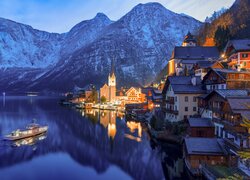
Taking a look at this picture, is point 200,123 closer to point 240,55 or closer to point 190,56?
point 240,55

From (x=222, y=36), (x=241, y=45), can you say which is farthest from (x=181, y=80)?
(x=222, y=36)

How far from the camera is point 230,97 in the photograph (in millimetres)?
32031

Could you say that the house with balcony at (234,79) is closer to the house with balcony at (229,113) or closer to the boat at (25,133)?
the house with balcony at (229,113)

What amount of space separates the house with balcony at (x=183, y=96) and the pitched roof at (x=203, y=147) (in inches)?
672

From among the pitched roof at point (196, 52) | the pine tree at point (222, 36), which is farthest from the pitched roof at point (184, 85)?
the pine tree at point (222, 36)

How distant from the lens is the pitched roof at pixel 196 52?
82425mm

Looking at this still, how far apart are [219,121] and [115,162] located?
607 inches

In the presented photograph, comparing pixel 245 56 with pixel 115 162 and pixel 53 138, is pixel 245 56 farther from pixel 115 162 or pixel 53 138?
pixel 53 138

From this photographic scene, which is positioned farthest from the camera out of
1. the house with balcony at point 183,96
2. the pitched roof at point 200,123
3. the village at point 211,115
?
the house with balcony at point 183,96

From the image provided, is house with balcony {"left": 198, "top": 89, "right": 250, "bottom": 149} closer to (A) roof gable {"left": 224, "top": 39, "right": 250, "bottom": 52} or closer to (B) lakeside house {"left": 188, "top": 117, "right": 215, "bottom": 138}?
(B) lakeside house {"left": 188, "top": 117, "right": 215, "bottom": 138}

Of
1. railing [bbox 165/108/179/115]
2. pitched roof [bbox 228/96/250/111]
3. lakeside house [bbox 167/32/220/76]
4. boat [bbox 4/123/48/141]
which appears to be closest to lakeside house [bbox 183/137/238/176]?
pitched roof [bbox 228/96/250/111]

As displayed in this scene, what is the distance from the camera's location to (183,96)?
160 ft

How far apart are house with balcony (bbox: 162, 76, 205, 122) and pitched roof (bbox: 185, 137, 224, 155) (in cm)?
→ 1706

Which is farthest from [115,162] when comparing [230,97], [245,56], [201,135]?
[245,56]
